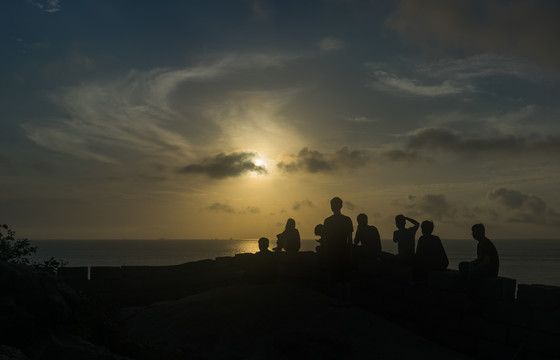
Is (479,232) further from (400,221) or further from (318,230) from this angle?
(318,230)

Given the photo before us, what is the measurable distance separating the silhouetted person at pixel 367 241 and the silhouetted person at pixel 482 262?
2.88 m

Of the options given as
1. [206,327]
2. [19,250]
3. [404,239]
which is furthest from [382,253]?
[19,250]

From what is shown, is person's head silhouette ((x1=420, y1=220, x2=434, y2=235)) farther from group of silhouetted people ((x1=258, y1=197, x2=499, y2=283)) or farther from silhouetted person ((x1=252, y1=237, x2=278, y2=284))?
silhouetted person ((x1=252, y1=237, x2=278, y2=284))

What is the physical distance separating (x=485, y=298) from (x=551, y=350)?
159 cm

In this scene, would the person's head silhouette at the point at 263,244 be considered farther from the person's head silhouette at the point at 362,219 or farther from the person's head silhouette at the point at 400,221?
the person's head silhouette at the point at 400,221

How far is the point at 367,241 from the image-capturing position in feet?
40.9

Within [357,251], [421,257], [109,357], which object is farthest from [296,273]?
[109,357]

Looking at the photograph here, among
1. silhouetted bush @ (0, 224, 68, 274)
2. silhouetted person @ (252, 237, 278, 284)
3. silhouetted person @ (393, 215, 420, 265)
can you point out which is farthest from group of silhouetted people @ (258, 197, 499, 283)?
silhouetted bush @ (0, 224, 68, 274)

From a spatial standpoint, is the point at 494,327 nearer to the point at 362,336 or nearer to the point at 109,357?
the point at 362,336

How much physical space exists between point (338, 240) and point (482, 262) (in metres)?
3.32

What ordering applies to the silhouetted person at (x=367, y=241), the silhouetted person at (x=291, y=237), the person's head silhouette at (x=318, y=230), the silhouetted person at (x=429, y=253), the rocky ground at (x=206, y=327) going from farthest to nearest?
the silhouetted person at (x=291, y=237)
the person's head silhouette at (x=318, y=230)
the silhouetted person at (x=367, y=241)
the silhouetted person at (x=429, y=253)
the rocky ground at (x=206, y=327)

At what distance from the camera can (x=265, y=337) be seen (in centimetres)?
999

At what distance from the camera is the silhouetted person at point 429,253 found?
11117 mm

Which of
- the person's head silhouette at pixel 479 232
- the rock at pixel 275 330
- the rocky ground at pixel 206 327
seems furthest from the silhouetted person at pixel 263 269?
the person's head silhouette at pixel 479 232
